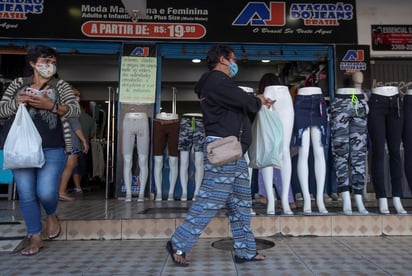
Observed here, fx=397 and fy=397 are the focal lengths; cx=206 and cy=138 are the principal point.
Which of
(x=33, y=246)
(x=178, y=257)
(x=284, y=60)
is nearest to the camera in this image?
(x=178, y=257)

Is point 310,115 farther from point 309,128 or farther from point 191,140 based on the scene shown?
point 191,140

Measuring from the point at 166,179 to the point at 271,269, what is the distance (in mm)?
3220

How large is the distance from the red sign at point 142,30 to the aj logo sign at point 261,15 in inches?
25.4

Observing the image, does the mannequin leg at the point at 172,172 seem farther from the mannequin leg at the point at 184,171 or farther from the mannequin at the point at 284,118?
the mannequin at the point at 284,118

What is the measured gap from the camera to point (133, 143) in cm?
568

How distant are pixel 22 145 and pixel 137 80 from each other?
3.04m

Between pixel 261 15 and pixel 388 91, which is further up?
pixel 261 15

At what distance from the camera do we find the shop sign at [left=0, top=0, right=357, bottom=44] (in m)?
5.95

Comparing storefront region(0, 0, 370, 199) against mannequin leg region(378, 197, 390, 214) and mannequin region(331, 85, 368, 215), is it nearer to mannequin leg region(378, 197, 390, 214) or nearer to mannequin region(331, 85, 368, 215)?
mannequin region(331, 85, 368, 215)

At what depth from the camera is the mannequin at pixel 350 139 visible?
4121mm

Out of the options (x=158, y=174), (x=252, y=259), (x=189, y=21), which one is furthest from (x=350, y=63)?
(x=252, y=259)

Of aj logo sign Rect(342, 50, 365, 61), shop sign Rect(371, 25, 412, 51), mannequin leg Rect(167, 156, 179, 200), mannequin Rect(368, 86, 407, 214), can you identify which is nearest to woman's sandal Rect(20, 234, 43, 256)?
mannequin leg Rect(167, 156, 179, 200)

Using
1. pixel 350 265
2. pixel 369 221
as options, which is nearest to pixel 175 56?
pixel 369 221

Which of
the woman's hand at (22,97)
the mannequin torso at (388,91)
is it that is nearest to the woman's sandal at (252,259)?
the woman's hand at (22,97)
